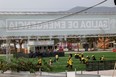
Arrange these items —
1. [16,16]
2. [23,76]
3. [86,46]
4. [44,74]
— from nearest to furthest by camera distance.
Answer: [44,74], [23,76], [16,16], [86,46]

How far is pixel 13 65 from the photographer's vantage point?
29.5 m

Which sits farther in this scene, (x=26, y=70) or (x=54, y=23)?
(x=54, y=23)

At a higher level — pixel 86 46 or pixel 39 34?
pixel 39 34

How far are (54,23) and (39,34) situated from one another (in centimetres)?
183

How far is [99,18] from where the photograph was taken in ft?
137

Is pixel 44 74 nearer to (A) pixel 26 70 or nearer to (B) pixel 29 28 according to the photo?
(A) pixel 26 70

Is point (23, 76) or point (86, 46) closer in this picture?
point (23, 76)

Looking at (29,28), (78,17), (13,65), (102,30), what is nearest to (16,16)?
(29,28)

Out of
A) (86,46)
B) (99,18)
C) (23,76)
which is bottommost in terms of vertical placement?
(86,46)

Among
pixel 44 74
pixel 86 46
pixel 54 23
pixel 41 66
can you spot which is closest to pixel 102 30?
pixel 54 23

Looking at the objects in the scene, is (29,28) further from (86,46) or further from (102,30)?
(86,46)

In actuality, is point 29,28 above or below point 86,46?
above

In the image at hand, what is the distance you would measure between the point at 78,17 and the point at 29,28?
4981 mm

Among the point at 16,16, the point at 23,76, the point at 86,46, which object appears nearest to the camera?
the point at 23,76
